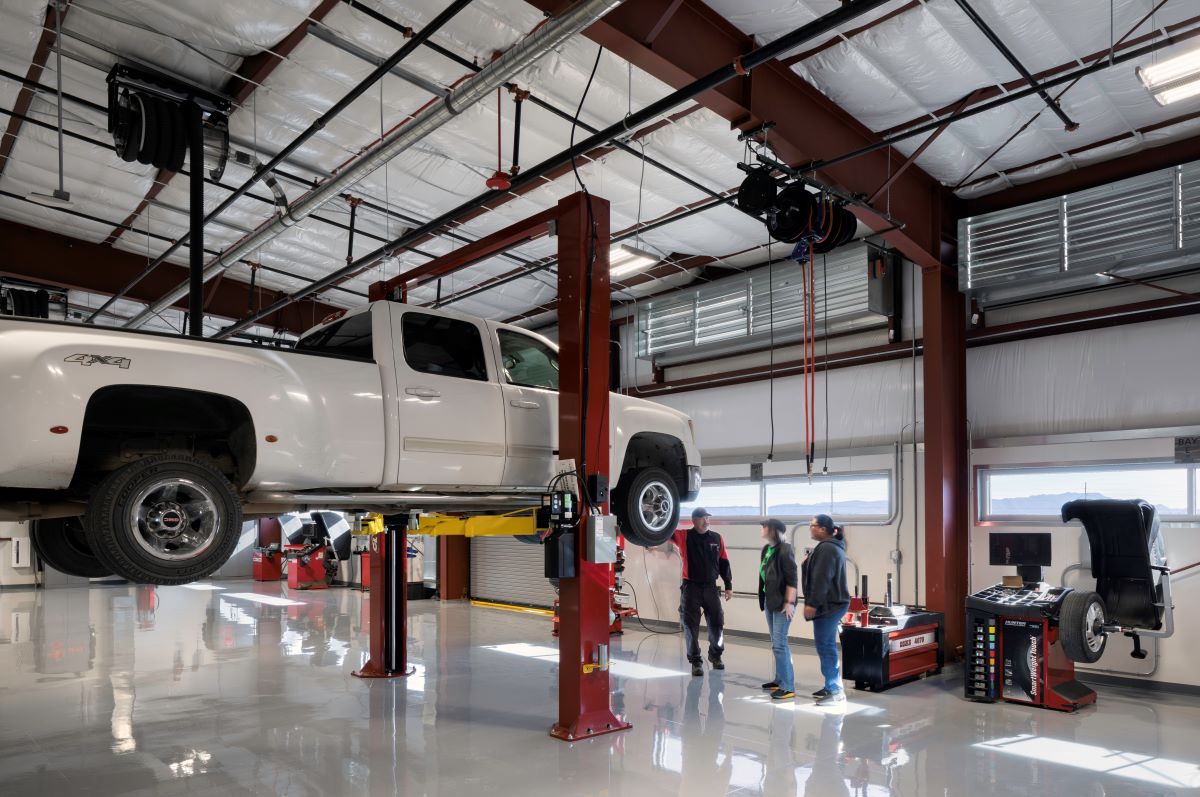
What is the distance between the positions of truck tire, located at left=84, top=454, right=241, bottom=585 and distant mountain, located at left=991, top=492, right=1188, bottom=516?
7853 millimetres

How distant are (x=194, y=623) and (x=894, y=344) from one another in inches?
421

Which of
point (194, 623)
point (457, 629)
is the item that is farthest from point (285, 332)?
point (457, 629)

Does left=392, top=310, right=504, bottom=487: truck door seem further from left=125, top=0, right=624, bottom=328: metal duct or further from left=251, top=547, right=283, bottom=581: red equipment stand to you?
left=251, top=547, right=283, bottom=581: red equipment stand

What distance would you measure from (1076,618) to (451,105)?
658cm

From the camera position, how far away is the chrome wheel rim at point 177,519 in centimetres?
410

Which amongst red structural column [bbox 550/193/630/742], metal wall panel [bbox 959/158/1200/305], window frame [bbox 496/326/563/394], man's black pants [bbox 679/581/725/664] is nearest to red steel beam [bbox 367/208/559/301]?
red structural column [bbox 550/193/630/742]

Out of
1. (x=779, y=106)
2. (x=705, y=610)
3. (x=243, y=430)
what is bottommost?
(x=705, y=610)

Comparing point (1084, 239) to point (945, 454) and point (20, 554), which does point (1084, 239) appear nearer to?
point (945, 454)

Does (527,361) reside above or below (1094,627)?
above

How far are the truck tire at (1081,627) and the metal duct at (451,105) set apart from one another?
612 centimetres

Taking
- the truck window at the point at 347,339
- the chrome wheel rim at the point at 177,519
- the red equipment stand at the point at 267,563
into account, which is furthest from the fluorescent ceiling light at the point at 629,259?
the red equipment stand at the point at 267,563

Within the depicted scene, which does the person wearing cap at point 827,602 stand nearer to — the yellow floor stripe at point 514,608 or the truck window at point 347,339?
the truck window at point 347,339

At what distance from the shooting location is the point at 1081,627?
7.07 meters

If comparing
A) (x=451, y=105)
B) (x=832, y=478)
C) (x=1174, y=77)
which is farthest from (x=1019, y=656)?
(x=451, y=105)
